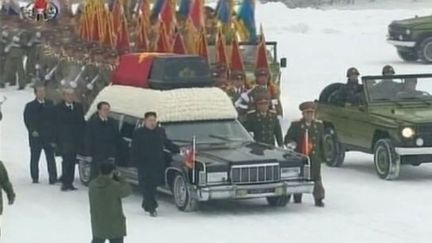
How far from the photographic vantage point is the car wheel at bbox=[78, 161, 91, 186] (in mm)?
20781

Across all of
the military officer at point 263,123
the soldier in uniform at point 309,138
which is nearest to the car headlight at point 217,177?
the soldier in uniform at point 309,138

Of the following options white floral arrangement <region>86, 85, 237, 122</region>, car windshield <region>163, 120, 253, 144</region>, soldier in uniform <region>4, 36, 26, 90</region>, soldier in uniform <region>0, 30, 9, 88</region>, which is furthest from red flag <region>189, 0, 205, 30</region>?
car windshield <region>163, 120, 253, 144</region>

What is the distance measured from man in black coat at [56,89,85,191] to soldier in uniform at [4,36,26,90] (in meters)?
14.7

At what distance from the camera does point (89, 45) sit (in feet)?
97.6

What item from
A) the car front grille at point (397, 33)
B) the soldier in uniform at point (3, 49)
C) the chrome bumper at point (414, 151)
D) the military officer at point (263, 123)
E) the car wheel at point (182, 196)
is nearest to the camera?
the car wheel at point (182, 196)

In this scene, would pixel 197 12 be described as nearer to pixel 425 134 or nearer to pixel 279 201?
pixel 425 134

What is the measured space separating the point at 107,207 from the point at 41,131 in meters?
A: 7.59

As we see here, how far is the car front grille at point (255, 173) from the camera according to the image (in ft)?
58.6

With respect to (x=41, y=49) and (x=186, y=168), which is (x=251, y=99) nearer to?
A: (x=186, y=168)

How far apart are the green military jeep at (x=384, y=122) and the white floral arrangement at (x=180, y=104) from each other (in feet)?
8.72

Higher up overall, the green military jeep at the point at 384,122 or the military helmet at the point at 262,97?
the military helmet at the point at 262,97

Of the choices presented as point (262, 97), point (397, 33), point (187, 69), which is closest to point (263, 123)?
point (262, 97)

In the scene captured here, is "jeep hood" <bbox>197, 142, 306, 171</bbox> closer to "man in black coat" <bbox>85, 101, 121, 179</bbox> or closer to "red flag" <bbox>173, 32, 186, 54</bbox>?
"man in black coat" <bbox>85, 101, 121, 179</bbox>

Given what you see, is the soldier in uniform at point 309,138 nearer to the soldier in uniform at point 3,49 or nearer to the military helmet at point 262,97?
the military helmet at point 262,97
